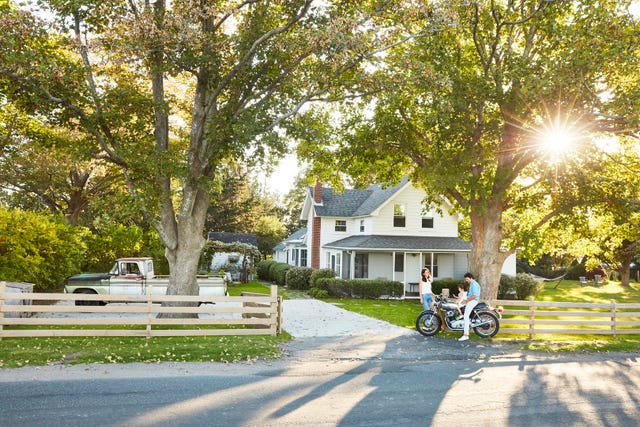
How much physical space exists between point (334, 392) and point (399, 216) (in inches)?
1015

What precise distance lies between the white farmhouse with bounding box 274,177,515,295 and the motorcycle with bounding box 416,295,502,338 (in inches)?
587

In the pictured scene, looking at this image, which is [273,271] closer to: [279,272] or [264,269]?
[279,272]

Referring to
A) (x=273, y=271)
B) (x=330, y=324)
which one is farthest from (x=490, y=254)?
(x=273, y=271)

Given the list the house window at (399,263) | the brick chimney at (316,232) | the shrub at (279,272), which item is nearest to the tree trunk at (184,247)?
the house window at (399,263)

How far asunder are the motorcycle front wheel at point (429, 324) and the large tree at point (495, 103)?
236 inches

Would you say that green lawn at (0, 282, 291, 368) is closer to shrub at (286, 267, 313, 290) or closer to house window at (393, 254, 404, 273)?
shrub at (286, 267, 313, 290)

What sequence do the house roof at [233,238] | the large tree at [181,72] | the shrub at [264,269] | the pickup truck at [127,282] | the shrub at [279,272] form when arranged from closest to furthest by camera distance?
the large tree at [181,72] → the pickup truck at [127,282] → the shrub at [279,272] → the shrub at [264,269] → the house roof at [233,238]

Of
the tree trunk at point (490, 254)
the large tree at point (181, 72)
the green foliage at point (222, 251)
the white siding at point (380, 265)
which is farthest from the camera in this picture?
the green foliage at point (222, 251)

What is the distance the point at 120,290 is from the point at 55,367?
11.1 metres

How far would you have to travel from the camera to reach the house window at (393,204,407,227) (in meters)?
33.6

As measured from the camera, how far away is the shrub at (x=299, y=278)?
3331 centimetres

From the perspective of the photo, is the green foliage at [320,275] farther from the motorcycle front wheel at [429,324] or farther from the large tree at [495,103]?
the motorcycle front wheel at [429,324]

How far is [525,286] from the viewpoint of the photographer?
32281mm

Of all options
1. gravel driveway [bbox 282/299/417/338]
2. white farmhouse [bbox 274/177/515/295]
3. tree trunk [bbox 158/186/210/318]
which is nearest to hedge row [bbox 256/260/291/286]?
white farmhouse [bbox 274/177/515/295]
